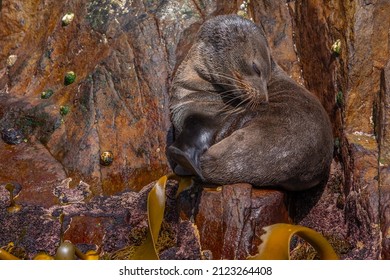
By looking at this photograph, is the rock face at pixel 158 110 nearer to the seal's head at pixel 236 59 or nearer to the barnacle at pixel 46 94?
the barnacle at pixel 46 94

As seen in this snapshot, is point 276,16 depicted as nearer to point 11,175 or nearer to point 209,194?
point 209,194

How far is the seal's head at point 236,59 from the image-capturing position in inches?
286

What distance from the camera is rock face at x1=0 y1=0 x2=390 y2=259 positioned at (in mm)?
6578

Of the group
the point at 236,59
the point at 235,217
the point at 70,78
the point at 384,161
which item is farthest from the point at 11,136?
the point at 384,161

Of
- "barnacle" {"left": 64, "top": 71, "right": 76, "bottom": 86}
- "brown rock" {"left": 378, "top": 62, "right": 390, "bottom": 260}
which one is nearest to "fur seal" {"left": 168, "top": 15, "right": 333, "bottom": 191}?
"brown rock" {"left": 378, "top": 62, "right": 390, "bottom": 260}

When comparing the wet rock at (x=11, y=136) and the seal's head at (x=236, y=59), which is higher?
the seal's head at (x=236, y=59)

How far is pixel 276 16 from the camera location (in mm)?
8469

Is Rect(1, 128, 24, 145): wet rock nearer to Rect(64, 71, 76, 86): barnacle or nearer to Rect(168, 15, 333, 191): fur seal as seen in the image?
Rect(64, 71, 76, 86): barnacle

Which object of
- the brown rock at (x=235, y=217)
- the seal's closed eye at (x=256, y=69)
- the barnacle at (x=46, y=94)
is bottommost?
the brown rock at (x=235, y=217)

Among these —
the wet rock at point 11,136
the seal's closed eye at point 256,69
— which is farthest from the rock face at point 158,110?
the seal's closed eye at point 256,69

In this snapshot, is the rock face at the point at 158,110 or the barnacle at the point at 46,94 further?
the barnacle at the point at 46,94

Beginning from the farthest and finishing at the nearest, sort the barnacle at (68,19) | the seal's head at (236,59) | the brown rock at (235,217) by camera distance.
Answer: the barnacle at (68,19) < the seal's head at (236,59) < the brown rock at (235,217)
